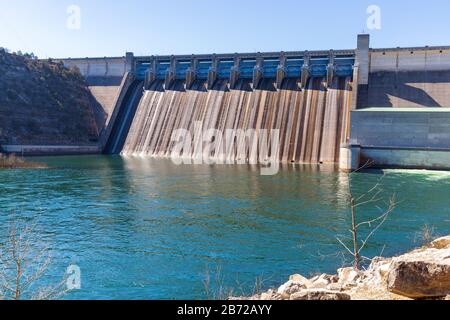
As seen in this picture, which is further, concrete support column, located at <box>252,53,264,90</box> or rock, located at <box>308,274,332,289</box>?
concrete support column, located at <box>252,53,264,90</box>

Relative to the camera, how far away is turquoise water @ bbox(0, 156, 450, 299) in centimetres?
1095

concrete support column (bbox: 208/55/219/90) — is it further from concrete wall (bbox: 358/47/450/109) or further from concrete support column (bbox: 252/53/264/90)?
concrete wall (bbox: 358/47/450/109)

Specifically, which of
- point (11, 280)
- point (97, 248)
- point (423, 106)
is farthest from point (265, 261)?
point (423, 106)

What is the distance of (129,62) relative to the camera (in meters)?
57.4

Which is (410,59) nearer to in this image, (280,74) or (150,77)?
(280,74)

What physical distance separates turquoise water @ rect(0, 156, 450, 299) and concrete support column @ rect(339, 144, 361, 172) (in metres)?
3.79

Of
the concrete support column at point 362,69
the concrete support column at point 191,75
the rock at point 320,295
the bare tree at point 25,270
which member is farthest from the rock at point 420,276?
the concrete support column at point 191,75

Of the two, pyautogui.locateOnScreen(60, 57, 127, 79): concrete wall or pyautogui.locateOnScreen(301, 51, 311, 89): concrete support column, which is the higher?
pyautogui.locateOnScreen(60, 57, 127, 79): concrete wall

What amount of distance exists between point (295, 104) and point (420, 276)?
4084 cm

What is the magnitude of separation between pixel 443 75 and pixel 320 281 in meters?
40.8

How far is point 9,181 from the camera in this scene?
88.6ft

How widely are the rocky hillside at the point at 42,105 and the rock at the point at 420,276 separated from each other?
45116mm

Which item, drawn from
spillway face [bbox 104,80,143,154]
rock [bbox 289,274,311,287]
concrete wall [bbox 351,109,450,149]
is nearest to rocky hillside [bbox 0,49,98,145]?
spillway face [bbox 104,80,143,154]

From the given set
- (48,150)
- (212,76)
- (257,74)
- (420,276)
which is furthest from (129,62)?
(420,276)
